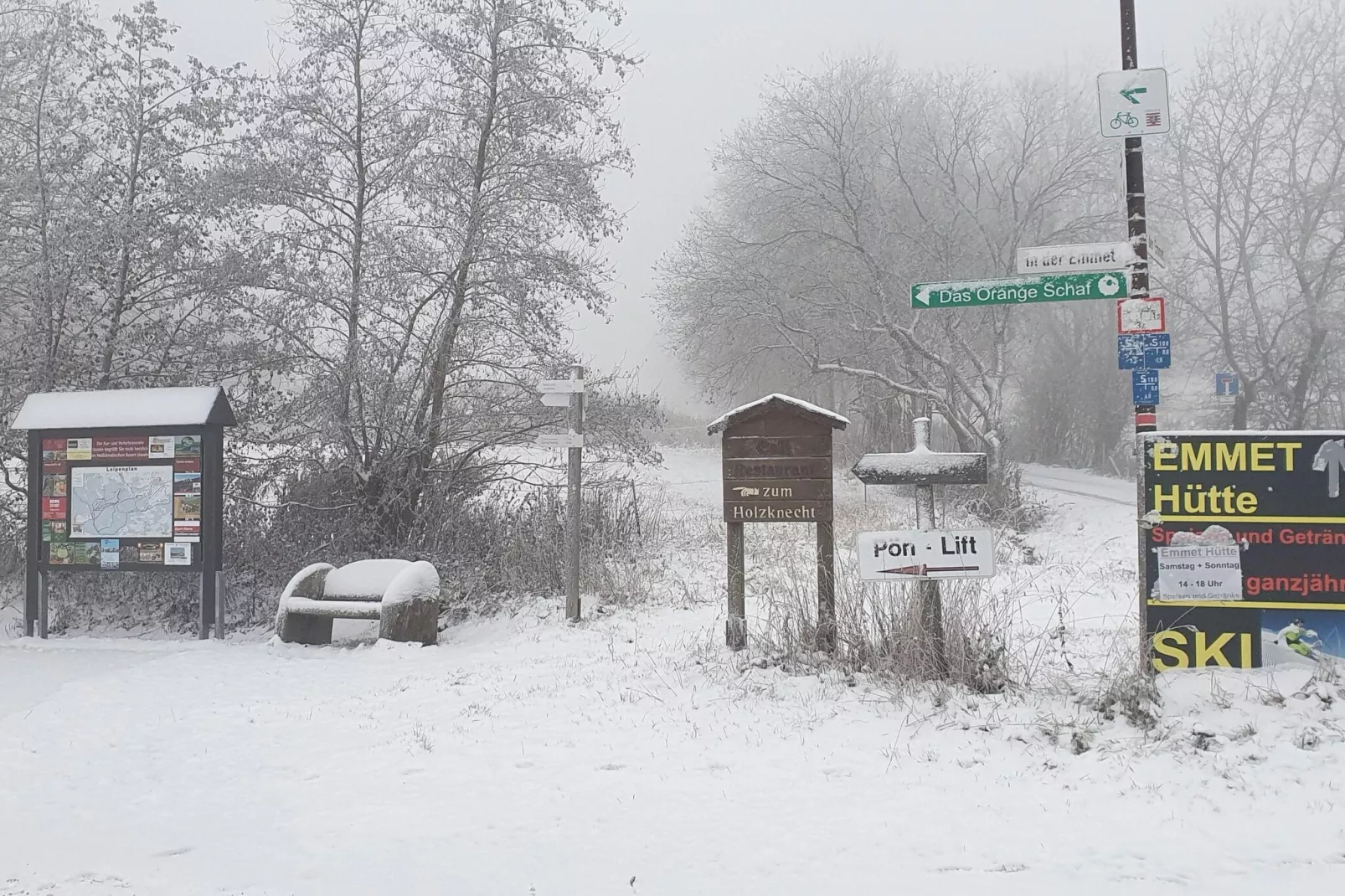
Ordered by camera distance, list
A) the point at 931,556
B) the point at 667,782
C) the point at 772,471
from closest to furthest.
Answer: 1. the point at 667,782
2. the point at 931,556
3. the point at 772,471

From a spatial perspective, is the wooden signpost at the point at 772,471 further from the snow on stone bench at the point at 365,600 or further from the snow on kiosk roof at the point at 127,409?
the snow on kiosk roof at the point at 127,409

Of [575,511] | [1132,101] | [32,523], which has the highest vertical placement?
[1132,101]

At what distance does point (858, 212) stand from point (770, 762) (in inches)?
739

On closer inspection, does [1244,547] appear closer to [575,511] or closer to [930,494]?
[930,494]

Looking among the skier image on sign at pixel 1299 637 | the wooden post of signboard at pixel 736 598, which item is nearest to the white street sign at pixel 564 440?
the wooden post of signboard at pixel 736 598

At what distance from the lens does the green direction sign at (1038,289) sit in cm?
616

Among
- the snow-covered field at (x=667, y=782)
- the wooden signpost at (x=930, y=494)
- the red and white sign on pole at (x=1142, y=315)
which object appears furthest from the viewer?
the wooden signpost at (x=930, y=494)

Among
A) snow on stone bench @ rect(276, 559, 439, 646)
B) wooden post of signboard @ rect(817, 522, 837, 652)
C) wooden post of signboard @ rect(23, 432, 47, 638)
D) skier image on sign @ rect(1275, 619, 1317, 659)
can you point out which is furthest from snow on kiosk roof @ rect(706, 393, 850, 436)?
wooden post of signboard @ rect(23, 432, 47, 638)

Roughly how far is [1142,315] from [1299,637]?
2.31 meters

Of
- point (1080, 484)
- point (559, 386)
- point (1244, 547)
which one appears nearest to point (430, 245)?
point (559, 386)

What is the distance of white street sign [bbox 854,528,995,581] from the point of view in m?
6.51

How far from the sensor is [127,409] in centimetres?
1041

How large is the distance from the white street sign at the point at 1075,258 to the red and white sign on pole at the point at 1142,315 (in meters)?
0.27

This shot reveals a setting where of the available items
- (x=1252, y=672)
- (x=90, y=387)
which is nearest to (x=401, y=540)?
(x=90, y=387)
